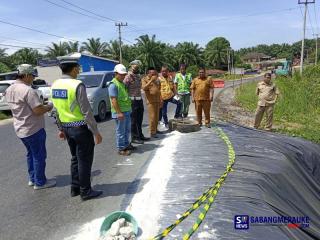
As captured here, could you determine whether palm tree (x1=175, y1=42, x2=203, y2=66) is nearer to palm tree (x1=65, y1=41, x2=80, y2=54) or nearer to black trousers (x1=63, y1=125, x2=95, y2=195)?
palm tree (x1=65, y1=41, x2=80, y2=54)

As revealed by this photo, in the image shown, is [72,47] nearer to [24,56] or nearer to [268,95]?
[24,56]

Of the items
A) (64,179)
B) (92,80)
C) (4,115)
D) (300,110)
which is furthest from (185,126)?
(4,115)

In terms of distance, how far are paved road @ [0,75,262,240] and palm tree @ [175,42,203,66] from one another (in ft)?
223

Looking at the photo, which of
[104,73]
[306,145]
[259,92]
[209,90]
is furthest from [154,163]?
[104,73]

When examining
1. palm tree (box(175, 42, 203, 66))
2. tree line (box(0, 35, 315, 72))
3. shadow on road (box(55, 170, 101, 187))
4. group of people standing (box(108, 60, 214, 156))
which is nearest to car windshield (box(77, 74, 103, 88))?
group of people standing (box(108, 60, 214, 156))

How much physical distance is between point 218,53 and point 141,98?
84580mm

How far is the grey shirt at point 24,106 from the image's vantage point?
472 centimetres

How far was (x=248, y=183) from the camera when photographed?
4.60m

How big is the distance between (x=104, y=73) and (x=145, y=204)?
360 inches

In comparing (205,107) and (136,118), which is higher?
(205,107)

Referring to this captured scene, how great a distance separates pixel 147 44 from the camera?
205 feet

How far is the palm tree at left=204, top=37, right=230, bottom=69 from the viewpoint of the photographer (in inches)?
3499

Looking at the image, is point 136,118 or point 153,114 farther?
point 153,114

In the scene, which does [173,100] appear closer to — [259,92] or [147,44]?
[259,92]
